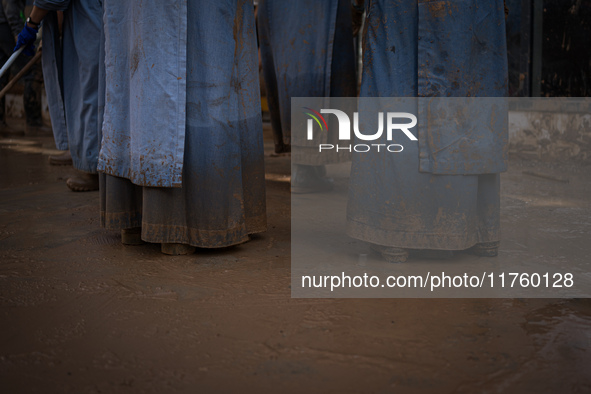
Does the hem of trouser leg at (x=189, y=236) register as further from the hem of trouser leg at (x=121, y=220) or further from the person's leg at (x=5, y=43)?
the person's leg at (x=5, y=43)

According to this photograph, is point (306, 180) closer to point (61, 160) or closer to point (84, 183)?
point (84, 183)

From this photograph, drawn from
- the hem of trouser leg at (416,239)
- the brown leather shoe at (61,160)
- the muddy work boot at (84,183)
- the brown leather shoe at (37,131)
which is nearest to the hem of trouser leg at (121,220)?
the hem of trouser leg at (416,239)

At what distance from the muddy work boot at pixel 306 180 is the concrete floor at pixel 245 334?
1.41 m

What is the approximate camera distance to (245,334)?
1710 millimetres

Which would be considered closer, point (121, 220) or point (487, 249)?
point (487, 249)

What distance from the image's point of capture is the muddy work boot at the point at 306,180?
391 centimetres

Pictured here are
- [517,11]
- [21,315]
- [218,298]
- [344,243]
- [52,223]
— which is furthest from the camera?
[517,11]

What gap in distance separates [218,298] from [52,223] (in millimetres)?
1460

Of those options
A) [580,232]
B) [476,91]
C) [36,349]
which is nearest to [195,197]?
[36,349]

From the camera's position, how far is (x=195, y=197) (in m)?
2.41

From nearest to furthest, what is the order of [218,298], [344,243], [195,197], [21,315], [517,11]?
[21,315], [218,298], [195,197], [344,243], [517,11]

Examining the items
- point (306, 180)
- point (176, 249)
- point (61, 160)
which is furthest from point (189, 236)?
point (61, 160)

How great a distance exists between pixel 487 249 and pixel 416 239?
1.18 ft

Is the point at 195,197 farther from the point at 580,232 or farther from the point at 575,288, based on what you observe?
the point at 580,232
